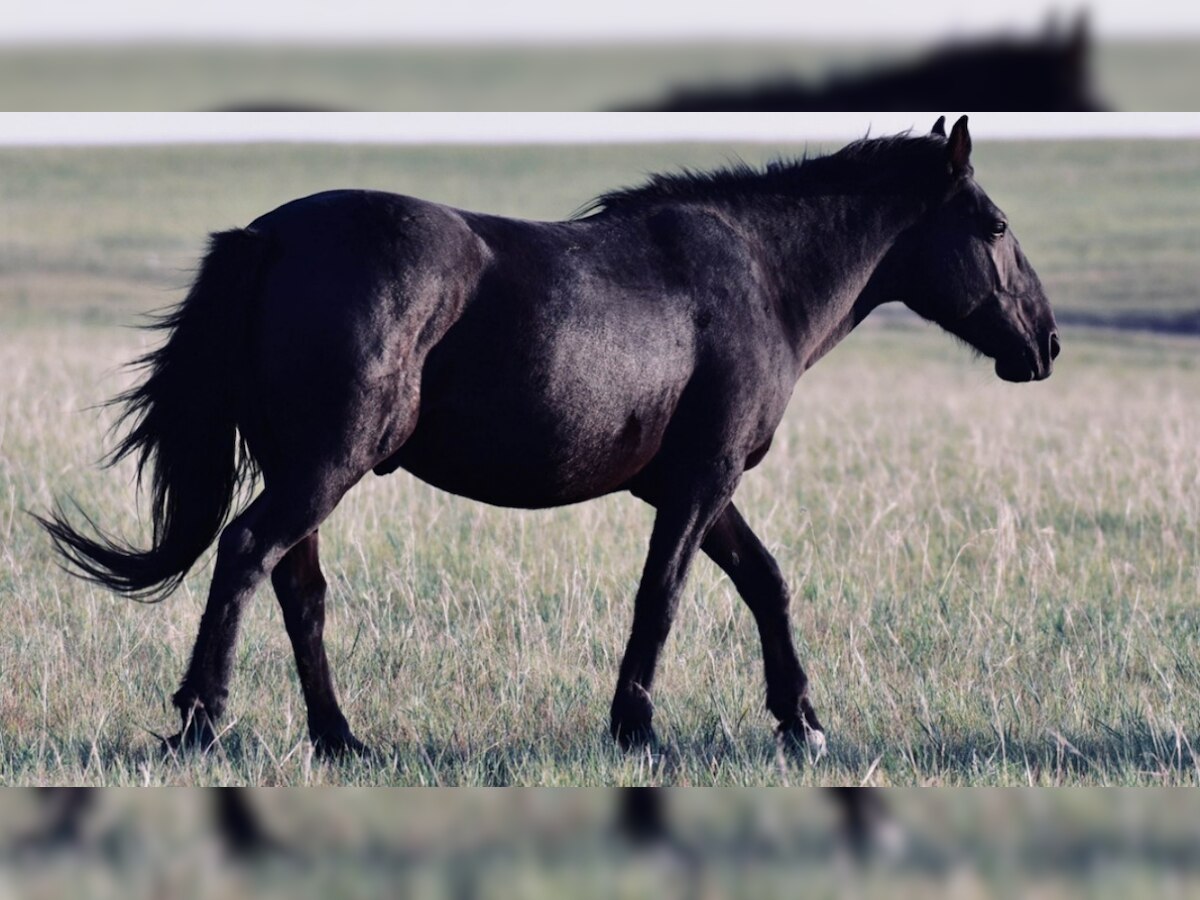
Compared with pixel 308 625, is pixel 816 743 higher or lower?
lower

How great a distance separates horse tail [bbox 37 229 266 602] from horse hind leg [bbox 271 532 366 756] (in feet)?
0.93

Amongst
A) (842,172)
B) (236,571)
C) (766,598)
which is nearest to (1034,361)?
(842,172)

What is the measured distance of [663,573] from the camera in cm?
495

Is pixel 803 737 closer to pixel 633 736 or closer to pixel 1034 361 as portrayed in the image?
pixel 633 736

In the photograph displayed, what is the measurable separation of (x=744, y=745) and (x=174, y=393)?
7.36ft

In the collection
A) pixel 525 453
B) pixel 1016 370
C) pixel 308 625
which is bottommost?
pixel 308 625

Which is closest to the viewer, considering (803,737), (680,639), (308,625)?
(308,625)

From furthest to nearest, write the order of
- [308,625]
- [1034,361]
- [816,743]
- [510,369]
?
[1034,361], [816,743], [308,625], [510,369]

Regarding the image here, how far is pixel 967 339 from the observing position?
18.7ft

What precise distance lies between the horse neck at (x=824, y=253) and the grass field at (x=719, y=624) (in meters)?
0.66

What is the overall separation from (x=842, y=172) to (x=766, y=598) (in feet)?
5.68

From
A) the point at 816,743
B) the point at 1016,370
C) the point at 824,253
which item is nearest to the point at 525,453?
the point at 816,743

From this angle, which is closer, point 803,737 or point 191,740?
point 191,740

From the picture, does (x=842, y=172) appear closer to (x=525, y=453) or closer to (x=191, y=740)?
(x=525, y=453)
